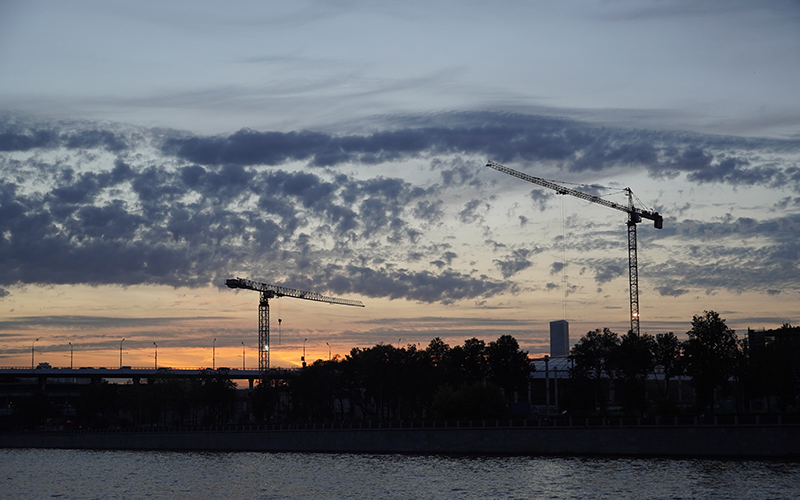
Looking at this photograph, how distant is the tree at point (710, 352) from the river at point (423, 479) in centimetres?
3421

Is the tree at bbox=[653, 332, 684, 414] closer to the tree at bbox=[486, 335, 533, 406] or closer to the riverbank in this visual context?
the tree at bbox=[486, 335, 533, 406]

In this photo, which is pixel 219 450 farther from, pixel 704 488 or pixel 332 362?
pixel 704 488

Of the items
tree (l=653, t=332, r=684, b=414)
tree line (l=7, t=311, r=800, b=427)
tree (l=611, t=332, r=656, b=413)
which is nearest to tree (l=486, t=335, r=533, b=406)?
tree line (l=7, t=311, r=800, b=427)

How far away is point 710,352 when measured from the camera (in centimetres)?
12275

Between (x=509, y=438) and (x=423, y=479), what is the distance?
2944 centimetres

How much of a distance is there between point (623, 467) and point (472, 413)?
54209 mm

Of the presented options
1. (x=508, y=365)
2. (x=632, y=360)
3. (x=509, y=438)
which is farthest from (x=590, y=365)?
(x=509, y=438)

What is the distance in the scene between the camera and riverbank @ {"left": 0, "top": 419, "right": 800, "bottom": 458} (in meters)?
89.2

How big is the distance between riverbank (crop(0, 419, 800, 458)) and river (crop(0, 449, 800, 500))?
3474 mm

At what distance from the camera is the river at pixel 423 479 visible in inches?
2717

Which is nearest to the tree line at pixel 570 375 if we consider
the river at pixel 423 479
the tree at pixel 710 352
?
the tree at pixel 710 352

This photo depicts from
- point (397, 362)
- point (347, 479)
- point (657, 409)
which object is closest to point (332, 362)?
point (397, 362)

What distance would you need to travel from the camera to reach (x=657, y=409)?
11981 cm

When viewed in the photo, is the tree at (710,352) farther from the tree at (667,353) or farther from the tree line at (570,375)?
the tree at (667,353)
